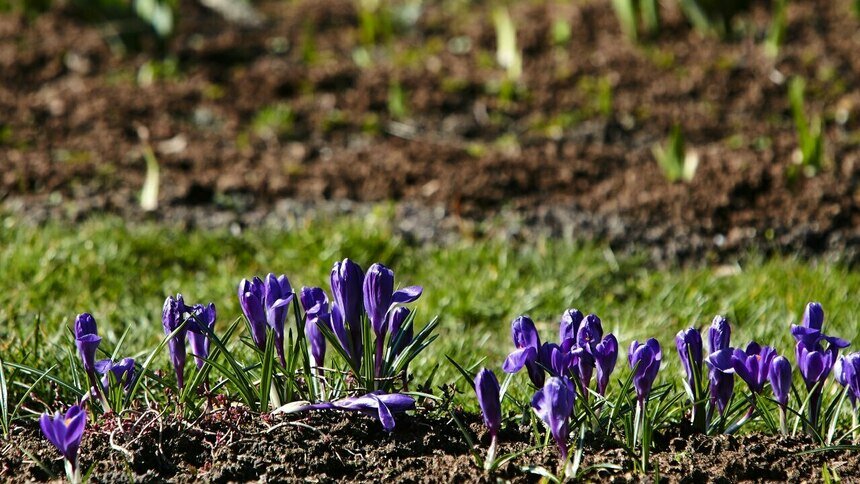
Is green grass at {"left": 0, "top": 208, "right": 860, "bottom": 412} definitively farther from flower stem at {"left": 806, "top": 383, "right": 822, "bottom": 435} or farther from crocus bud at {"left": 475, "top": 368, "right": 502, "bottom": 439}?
crocus bud at {"left": 475, "top": 368, "right": 502, "bottom": 439}

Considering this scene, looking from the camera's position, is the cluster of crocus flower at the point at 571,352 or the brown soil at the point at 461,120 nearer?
the cluster of crocus flower at the point at 571,352

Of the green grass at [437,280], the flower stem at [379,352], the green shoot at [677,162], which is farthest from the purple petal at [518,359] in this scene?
the green shoot at [677,162]

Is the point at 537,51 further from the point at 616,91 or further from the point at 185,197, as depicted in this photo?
the point at 185,197

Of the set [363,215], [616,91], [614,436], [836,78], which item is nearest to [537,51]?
[616,91]

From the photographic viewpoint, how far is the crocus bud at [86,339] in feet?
8.00

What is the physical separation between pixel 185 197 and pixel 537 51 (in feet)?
8.83

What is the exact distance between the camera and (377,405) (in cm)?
244

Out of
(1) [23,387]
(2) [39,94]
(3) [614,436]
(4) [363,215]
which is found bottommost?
(3) [614,436]

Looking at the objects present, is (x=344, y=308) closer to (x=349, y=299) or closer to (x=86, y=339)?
(x=349, y=299)

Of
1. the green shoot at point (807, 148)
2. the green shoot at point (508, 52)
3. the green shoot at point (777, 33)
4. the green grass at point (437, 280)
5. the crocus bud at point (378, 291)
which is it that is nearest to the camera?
the crocus bud at point (378, 291)

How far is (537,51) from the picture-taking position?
22.4ft

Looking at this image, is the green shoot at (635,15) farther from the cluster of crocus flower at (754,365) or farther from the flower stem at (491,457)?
the flower stem at (491,457)

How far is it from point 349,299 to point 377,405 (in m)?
0.24

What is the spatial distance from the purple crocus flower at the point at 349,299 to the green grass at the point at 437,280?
1.01 metres
